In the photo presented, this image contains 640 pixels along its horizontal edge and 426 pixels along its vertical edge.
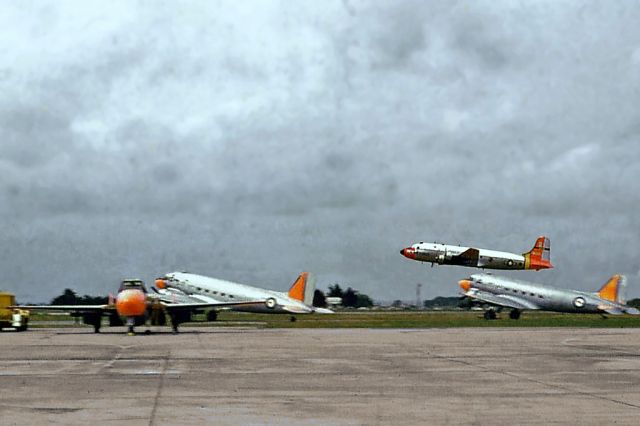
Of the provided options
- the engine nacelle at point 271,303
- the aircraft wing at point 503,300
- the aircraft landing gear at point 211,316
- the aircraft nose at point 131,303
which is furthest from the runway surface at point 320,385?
the aircraft wing at point 503,300

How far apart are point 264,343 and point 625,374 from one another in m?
17.7

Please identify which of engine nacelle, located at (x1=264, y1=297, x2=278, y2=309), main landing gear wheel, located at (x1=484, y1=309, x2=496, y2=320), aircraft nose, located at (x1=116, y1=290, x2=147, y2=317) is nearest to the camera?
aircraft nose, located at (x1=116, y1=290, x2=147, y2=317)

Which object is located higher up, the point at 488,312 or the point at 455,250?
the point at 455,250

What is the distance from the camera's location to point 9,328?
5503 cm

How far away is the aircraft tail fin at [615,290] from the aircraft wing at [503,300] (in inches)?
330

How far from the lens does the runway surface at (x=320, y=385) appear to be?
14.1 meters

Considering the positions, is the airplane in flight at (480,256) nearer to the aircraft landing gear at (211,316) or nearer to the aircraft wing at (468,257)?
the aircraft wing at (468,257)

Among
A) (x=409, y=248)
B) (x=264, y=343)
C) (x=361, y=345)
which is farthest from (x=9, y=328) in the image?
(x=409, y=248)

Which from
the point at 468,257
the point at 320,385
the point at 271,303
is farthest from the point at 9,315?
the point at 468,257

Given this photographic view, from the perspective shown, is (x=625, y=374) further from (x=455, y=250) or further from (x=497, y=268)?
(x=497, y=268)

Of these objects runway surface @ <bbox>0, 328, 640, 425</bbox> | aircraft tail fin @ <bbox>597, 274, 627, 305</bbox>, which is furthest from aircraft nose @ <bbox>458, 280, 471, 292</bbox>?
runway surface @ <bbox>0, 328, 640, 425</bbox>

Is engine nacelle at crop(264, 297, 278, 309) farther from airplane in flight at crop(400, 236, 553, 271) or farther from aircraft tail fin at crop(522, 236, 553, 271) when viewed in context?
aircraft tail fin at crop(522, 236, 553, 271)

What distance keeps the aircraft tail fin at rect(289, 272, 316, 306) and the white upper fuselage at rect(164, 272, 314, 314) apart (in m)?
0.66

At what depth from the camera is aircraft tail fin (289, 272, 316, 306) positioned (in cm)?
8475
